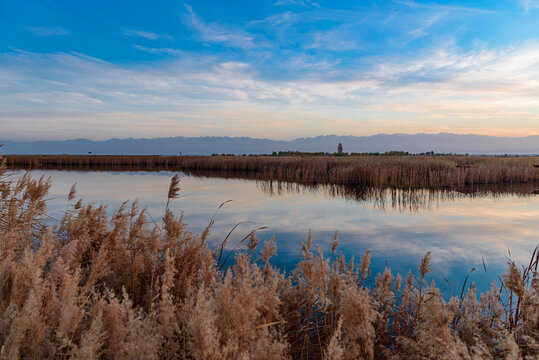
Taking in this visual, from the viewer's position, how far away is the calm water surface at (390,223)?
24.5ft

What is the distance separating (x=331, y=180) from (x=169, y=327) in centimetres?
2126

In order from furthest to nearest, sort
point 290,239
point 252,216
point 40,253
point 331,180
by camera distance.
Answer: point 331,180 → point 252,216 → point 290,239 → point 40,253

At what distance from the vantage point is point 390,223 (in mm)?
11180

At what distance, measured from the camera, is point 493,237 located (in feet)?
31.2

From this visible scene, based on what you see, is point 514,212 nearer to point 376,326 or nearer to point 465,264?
point 465,264

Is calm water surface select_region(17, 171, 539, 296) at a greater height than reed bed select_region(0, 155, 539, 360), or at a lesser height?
lesser

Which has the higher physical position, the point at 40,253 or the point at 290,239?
the point at 40,253

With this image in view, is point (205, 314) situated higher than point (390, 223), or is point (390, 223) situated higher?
point (205, 314)

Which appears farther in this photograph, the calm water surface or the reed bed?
the calm water surface

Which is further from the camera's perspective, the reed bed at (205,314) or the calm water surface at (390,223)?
the calm water surface at (390,223)

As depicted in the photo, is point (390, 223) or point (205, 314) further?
point (390, 223)

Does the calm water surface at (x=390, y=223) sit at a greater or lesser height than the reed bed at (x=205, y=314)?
lesser

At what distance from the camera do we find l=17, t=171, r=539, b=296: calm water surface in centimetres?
747

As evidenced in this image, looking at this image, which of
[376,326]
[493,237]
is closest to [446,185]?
[493,237]
